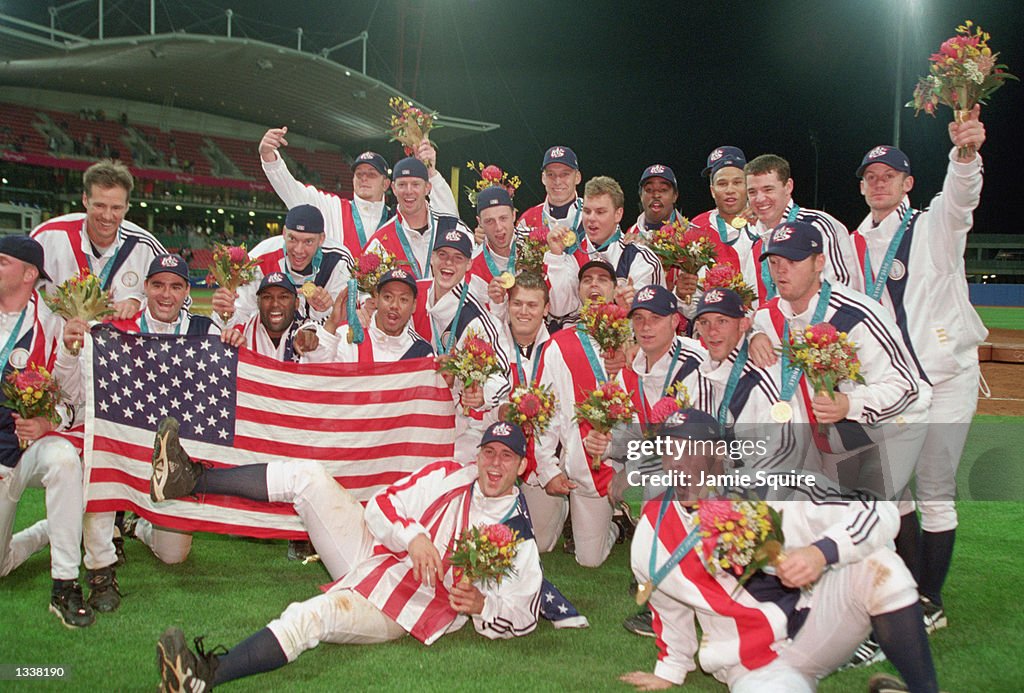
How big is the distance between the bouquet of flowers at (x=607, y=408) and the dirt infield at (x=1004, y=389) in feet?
33.7

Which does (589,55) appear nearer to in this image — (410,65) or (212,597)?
(410,65)

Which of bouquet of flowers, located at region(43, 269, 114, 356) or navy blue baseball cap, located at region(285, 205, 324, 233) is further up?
navy blue baseball cap, located at region(285, 205, 324, 233)

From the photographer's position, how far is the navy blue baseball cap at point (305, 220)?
6.89m

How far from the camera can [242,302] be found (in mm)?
6793

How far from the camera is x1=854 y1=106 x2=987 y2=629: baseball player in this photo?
17.1 ft

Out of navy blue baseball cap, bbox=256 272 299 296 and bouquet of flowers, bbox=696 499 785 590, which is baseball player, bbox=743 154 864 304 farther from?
navy blue baseball cap, bbox=256 272 299 296

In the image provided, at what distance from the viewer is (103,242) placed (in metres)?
6.73

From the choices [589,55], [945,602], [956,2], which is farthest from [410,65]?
[945,602]

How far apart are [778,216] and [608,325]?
1.67 metres

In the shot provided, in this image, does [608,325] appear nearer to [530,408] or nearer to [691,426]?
[530,408]

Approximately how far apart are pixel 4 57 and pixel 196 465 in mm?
38455

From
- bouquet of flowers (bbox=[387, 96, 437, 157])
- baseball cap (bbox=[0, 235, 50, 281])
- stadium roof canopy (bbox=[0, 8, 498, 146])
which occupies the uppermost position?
stadium roof canopy (bbox=[0, 8, 498, 146])

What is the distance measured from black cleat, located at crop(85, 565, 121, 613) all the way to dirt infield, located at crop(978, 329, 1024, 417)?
42.0ft

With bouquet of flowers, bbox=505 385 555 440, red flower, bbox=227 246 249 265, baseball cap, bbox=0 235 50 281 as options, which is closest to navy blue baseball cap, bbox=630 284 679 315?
bouquet of flowers, bbox=505 385 555 440
